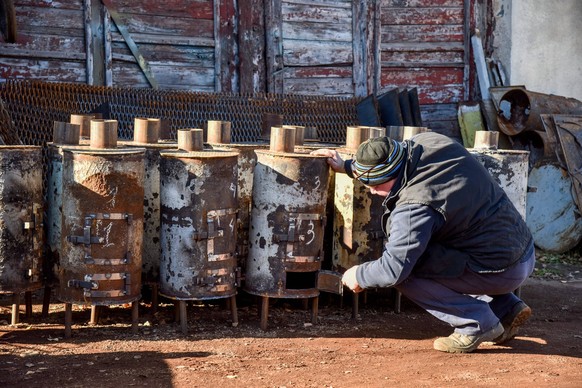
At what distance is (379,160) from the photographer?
4719 mm

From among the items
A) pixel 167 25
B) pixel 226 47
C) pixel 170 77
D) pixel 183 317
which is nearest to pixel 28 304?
pixel 183 317

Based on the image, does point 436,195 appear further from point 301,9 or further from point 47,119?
point 301,9

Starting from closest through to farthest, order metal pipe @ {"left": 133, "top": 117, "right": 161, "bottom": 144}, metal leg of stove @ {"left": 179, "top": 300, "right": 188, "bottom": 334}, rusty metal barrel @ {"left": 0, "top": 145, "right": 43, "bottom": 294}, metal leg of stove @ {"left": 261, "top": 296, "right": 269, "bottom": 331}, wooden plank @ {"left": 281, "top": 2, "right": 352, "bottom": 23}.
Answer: rusty metal barrel @ {"left": 0, "top": 145, "right": 43, "bottom": 294} → metal leg of stove @ {"left": 179, "top": 300, "right": 188, "bottom": 334} → metal leg of stove @ {"left": 261, "top": 296, "right": 269, "bottom": 331} → metal pipe @ {"left": 133, "top": 117, "right": 161, "bottom": 144} → wooden plank @ {"left": 281, "top": 2, "right": 352, "bottom": 23}

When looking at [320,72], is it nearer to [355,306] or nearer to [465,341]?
[355,306]

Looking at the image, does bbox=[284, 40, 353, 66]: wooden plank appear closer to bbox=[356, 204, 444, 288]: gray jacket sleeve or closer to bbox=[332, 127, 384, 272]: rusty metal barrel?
bbox=[332, 127, 384, 272]: rusty metal barrel

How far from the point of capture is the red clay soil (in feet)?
14.7

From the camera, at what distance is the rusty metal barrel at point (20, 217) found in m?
5.00

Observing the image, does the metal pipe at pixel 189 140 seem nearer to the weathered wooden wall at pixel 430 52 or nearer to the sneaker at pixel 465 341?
the sneaker at pixel 465 341

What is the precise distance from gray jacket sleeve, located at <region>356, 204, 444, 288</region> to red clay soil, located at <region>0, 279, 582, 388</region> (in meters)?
0.55

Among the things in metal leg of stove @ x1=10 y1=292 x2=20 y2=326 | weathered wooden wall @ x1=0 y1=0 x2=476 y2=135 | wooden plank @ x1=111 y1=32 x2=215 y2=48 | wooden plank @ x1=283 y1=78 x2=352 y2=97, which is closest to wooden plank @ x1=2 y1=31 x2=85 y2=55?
weathered wooden wall @ x1=0 y1=0 x2=476 y2=135

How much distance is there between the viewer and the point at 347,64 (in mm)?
10242

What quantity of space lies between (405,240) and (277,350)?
3.52 feet

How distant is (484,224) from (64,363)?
249cm

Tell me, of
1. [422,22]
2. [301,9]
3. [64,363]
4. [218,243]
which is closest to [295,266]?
[218,243]
